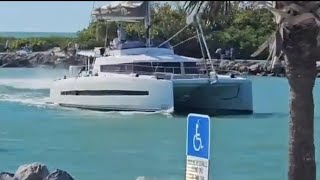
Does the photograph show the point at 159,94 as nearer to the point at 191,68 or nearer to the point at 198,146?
the point at 191,68

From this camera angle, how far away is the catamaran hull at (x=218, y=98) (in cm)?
3375

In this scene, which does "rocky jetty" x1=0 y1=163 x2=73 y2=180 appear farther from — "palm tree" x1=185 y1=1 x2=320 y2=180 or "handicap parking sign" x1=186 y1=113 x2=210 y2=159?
"handicap parking sign" x1=186 y1=113 x2=210 y2=159

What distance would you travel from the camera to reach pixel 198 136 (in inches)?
297

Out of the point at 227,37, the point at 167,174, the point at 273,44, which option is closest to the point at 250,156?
the point at 167,174

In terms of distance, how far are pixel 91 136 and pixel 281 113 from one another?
10.7m

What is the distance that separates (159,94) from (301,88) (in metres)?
24.0

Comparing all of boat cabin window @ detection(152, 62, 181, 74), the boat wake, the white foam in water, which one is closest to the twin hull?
the boat wake

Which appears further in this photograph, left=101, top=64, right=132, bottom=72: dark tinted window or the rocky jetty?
left=101, top=64, right=132, bottom=72: dark tinted window

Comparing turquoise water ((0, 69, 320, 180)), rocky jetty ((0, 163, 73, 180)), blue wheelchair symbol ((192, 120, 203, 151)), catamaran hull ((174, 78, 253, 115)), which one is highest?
blue wheelchair symbol ((192, 120, 203, 151))

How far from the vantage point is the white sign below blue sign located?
293 inches

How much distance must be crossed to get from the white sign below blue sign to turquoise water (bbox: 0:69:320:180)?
10.5 metres

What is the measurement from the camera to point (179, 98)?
34.7m

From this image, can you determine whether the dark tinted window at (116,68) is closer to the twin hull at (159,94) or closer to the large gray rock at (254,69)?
the twin hull at (159,94)

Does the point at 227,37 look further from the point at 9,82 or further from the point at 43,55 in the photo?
the point at 9,82
